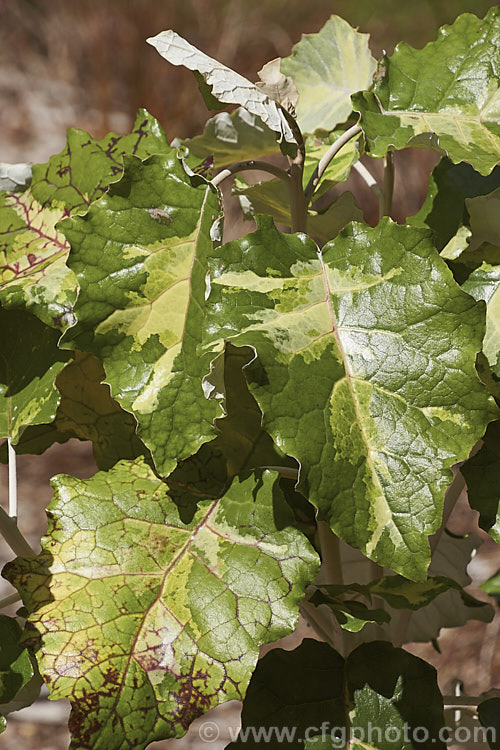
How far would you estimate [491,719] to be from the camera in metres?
0.61

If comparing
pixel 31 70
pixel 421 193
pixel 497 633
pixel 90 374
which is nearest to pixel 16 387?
pixel 90 374

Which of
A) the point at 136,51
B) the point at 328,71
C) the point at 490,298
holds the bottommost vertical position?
the point at 490,298

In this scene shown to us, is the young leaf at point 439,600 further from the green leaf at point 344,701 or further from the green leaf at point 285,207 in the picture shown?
the green leaf at point 285,207

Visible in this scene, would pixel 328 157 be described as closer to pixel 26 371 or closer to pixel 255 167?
pixel 255 167

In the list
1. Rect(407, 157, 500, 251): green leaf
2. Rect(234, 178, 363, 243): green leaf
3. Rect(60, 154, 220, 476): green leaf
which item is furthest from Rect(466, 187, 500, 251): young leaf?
Rect(60, 154, 220, 476): green leaf

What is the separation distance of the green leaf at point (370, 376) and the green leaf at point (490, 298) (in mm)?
78

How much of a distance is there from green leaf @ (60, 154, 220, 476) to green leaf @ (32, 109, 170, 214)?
4.2 inches

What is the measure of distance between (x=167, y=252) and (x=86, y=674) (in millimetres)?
286

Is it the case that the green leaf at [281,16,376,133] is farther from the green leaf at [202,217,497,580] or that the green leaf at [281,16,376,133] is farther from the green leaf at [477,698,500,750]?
the green leaf at [477,698,500,750]

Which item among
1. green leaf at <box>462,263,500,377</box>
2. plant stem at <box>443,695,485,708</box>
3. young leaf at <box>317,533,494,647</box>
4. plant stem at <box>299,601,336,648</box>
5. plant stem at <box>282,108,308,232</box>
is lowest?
plant stem at <box>443,695,485,708</box>

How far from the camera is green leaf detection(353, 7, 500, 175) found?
497 mm

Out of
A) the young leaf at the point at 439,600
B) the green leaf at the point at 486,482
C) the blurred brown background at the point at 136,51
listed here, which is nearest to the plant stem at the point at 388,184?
the green leaf at the point at 486,482

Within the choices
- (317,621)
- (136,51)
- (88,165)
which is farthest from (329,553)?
(136,51)

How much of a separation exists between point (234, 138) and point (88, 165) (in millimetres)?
133
